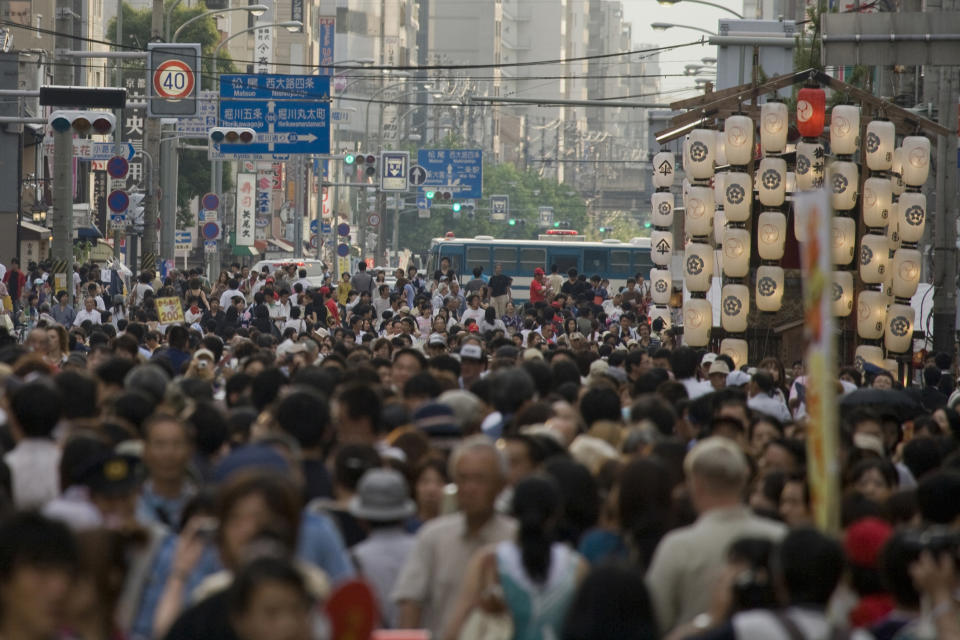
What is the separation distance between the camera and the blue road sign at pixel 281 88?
1353 inches

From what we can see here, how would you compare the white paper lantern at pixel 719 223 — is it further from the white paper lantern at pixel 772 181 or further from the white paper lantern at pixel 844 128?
the white paper lantern at pixel 844 128

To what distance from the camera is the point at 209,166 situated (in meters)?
57.6

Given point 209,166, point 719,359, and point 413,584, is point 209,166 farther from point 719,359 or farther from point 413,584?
point 413,584

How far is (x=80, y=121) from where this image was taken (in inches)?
911

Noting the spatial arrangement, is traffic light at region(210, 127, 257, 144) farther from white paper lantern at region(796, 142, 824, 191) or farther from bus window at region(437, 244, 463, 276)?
bus window at region(437, 244, 463, 276)

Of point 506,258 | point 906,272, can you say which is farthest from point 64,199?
point 506,258

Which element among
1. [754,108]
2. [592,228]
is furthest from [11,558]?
[592,228]

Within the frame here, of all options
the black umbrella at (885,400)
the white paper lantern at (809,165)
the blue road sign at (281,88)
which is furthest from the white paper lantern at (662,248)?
the black umbrella at (885,400)

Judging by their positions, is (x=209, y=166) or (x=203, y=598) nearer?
(x=203, y=598)

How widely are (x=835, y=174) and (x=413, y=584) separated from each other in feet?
49.3

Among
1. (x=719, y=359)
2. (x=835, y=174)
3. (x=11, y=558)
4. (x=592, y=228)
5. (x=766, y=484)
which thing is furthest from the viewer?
(x=592, y=228)

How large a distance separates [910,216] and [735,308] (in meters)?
2.44

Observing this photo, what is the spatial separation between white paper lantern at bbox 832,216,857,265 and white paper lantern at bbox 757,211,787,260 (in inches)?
26.6

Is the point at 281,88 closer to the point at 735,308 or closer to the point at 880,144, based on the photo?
the point at 735,308
